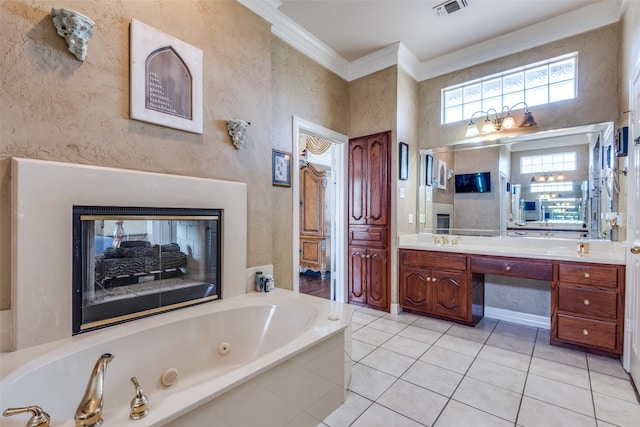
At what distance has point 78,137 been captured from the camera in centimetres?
161

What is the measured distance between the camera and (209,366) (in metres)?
1.88

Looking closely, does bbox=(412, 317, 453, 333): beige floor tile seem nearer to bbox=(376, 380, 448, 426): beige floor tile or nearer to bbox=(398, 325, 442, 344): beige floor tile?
bbox=(398, 325, 442, 344): beige floor tile

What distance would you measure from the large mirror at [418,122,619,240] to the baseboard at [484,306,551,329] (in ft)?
2.75

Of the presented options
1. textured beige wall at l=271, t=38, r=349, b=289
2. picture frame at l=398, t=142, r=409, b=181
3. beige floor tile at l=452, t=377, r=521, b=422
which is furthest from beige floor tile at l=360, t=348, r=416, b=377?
picture frame at l=398, t=142, r=409, b=181

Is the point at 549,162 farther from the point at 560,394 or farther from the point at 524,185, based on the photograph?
the point at 560,394

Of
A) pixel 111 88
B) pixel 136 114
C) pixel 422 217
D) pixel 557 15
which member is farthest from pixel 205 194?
pixel 557 15

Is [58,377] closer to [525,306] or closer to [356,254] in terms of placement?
[356,254]

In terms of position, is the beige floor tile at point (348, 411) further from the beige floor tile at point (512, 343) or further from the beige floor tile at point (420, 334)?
the beige floor tile at point (512, 343)

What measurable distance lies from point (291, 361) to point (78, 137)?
1.66m

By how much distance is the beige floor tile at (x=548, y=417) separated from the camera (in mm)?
1628

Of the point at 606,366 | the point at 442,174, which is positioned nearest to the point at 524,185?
the point at 442,174

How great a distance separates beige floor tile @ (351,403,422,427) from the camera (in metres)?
1.63

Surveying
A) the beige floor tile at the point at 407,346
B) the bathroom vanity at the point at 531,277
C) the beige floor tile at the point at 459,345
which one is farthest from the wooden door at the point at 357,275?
the beige floor tile at the point at 459,345

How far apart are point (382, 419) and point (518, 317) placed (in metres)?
2.27
